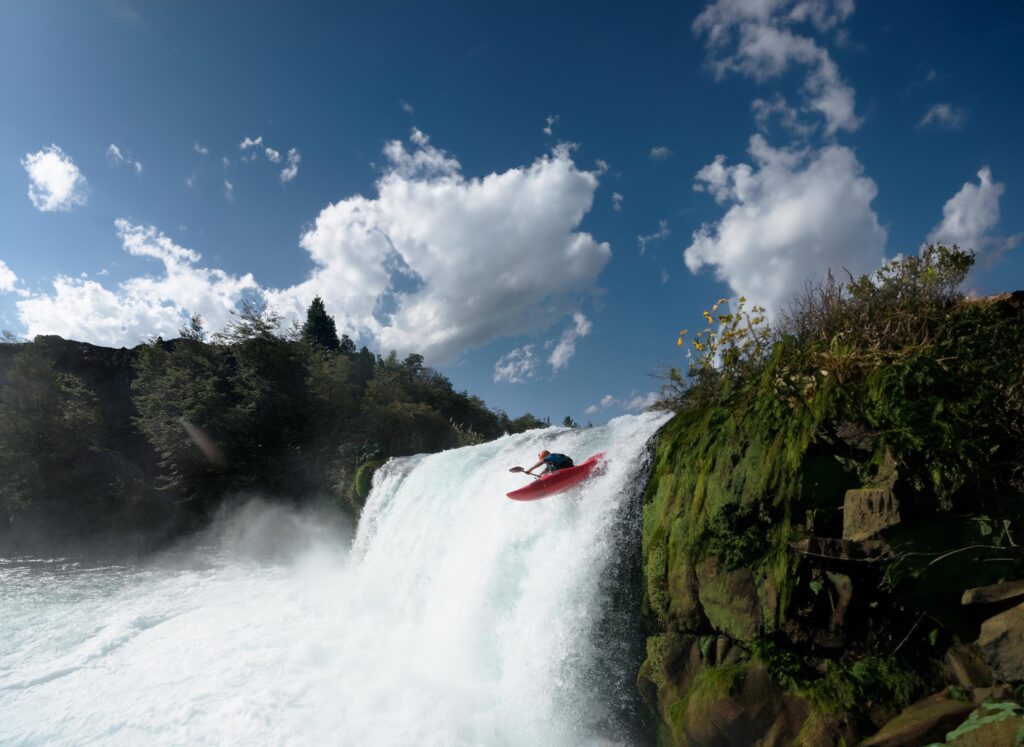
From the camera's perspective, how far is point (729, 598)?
12.5ft

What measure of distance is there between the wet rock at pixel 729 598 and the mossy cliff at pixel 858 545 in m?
0.01

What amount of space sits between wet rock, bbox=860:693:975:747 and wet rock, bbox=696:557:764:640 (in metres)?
0.86

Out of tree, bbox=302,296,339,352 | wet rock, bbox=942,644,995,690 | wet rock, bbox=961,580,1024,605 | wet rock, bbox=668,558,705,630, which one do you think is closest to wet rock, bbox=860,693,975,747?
wet rock, bbox=942,644,995,690

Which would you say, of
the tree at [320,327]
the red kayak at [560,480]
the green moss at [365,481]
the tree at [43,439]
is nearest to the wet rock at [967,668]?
the red kayak at [560,480]

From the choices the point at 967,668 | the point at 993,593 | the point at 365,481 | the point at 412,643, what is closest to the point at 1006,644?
the point at 993,593

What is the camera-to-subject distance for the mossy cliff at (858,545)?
288 centimetres

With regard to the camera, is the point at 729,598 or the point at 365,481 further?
the point at 365,481

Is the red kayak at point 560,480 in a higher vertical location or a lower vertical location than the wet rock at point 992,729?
higher

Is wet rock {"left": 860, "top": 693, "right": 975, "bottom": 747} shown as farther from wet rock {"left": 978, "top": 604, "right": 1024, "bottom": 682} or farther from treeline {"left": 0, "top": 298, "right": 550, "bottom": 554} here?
treeline {"left": 0, "top": 298, "right": 550, "bottom": 554}

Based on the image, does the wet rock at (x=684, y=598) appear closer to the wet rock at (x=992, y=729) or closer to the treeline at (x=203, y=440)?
the wet rock at (x=992, y=729)

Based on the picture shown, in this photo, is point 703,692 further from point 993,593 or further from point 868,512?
point 993,593

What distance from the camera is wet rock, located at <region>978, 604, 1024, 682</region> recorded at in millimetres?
2451

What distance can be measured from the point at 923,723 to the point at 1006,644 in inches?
25.6

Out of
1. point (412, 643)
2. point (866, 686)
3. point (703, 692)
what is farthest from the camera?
point (412, 643)
